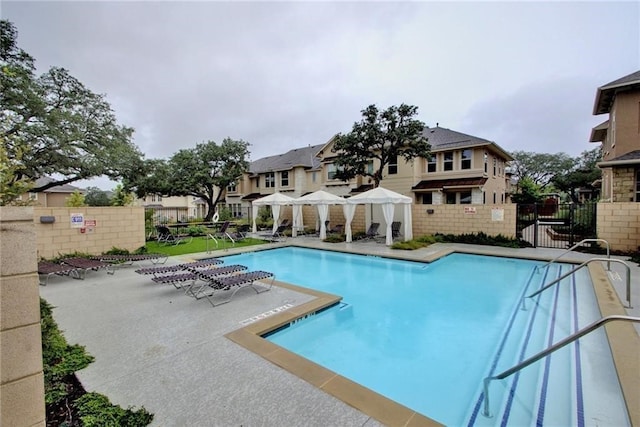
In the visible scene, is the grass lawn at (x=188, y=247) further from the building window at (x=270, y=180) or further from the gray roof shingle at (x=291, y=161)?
the building window at (x=270, y=180)

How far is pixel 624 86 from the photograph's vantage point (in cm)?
1303

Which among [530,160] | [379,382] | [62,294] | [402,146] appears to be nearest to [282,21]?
[402,146]

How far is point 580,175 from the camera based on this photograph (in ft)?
121

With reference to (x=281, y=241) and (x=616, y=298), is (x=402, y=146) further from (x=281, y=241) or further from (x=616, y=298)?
(x=616, y=298)

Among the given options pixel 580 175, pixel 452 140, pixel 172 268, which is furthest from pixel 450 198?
pixel 580 175

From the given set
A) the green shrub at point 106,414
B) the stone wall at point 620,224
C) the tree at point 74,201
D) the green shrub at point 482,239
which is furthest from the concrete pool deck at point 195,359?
the green shrub at point 482,239

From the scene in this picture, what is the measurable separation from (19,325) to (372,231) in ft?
51.0

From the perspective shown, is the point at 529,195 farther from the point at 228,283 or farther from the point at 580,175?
the point at 228,283

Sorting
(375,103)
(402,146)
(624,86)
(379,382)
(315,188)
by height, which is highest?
(375,103)

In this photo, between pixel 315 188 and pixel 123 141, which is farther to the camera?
pixel 315 188

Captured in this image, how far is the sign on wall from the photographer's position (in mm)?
9971

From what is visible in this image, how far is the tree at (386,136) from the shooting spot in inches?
691

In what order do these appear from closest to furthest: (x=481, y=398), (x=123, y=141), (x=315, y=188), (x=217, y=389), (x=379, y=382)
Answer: (x=217, y=389) → (x=481, y=398) → (x=379, y=382) → (x=123, y=141) → (x=315, y=188)

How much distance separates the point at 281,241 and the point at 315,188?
12.3 m
